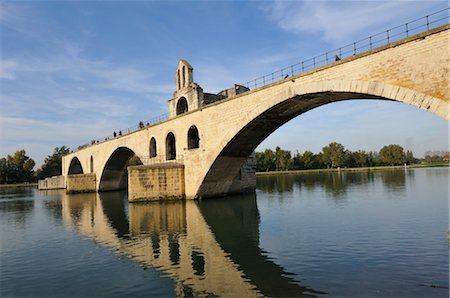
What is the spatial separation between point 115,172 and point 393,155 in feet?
253

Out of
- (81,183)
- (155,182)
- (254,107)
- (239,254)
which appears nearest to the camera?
(239,254)

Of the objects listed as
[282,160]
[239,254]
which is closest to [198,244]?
[239,254]

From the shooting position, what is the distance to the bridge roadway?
13.4 m

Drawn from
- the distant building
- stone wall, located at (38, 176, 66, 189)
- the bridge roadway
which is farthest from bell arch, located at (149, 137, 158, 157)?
stone wall, located at (38, 176, 66, 189)

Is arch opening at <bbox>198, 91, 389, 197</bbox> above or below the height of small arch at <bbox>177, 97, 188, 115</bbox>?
below

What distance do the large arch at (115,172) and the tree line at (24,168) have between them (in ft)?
142

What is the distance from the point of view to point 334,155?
94.2 meters

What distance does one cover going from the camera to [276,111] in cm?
2281

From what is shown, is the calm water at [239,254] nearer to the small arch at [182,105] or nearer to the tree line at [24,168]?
the small arch at [182,105]

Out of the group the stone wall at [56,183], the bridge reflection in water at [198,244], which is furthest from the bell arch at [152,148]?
the stone wall at [56,183]

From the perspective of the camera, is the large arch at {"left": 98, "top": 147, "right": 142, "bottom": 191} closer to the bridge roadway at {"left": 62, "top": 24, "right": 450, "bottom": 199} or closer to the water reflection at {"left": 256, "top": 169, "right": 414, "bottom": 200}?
the bridge roadway at {"left": 62, "top": 24, "right": 450, "bottom": 199}

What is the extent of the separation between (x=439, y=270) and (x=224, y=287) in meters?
5.60

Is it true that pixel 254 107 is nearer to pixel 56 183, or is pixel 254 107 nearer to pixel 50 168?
pixel 56 183

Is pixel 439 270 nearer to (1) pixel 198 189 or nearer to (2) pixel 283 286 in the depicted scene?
(2) pixel 283 286
